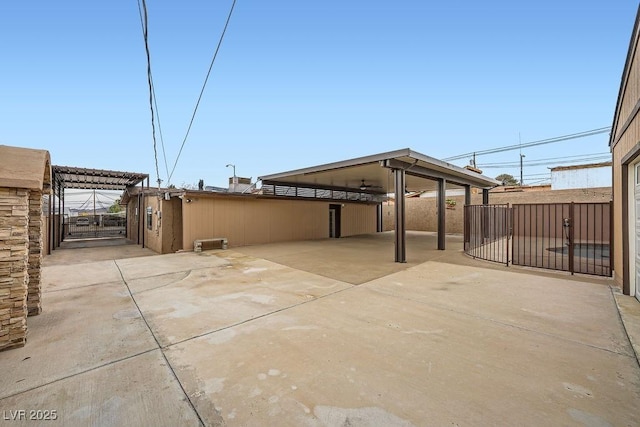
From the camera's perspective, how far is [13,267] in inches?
102

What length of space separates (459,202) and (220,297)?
16408mm

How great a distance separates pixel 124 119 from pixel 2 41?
163 inches

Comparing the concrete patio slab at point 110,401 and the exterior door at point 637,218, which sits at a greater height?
the exterior door at point 637,218

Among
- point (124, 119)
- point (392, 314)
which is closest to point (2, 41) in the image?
point (124, 119)

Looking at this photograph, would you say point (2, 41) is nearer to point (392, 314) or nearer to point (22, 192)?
point (22, 192)

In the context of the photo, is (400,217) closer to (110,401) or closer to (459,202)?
(110,401)

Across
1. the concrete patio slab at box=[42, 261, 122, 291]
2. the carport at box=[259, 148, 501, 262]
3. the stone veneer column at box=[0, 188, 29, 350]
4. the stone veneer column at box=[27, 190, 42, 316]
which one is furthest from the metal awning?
the stone veneer column at box=[0, 188, 29, 350]

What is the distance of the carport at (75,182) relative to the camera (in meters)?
10.5

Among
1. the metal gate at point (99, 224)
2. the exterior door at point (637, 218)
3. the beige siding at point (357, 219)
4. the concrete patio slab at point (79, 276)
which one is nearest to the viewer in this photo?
the exterior door at point (637, 218)

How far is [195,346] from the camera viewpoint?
2.66m

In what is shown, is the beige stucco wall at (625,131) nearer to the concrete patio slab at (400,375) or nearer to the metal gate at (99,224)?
the concrete patio slab at (400,375)

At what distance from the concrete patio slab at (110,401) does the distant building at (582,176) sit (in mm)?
21154

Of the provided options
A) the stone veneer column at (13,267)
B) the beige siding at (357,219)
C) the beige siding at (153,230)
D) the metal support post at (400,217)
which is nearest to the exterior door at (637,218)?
the metal support post at (400,217)

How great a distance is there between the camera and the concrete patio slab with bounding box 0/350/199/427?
65.8 inches
